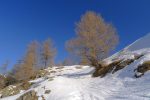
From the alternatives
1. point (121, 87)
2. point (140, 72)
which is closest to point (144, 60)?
point (140, 72)

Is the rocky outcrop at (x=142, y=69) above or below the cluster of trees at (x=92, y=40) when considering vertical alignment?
below

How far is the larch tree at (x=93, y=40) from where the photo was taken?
3198 centimetres

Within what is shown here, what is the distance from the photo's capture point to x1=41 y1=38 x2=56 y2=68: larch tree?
59.6 meters

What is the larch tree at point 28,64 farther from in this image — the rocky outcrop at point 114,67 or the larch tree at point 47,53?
the rocky outcrop at point 114,67

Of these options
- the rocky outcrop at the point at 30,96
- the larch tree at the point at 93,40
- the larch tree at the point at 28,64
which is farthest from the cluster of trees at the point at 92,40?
the larch tree at the point at 28,64

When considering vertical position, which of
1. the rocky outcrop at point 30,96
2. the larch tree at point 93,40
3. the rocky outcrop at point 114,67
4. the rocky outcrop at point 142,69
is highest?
the larch tree at point 93,40

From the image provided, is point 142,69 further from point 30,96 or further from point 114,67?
point 30,96

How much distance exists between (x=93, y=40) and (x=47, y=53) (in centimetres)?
2907

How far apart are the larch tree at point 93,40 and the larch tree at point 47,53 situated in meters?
27.0

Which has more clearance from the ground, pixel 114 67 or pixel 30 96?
pixel 114 67

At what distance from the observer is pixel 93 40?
3209 centimetres

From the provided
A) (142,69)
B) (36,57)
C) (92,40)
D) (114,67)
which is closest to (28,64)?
(36,57)

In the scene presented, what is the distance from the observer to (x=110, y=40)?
33.3 metres

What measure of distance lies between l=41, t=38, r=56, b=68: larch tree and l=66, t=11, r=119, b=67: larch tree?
26983 mm
